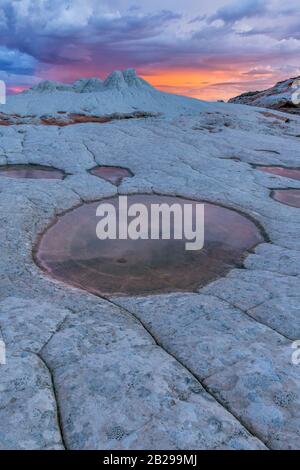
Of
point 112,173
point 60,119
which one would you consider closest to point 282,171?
point 112,173

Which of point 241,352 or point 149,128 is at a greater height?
point 149,128

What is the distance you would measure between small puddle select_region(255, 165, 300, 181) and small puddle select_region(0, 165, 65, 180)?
4856 mm

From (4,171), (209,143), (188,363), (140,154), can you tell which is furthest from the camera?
(209,143)

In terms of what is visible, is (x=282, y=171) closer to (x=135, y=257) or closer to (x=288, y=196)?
(x=288, y=196)

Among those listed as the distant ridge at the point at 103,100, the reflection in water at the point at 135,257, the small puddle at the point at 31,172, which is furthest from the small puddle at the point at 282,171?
the distant ridge at the point at 103,100

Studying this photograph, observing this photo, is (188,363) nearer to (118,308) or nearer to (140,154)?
(118,308)

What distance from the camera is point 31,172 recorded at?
8859 millimetres

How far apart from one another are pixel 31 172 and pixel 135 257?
183 inches

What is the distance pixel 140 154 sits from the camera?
10.1 m

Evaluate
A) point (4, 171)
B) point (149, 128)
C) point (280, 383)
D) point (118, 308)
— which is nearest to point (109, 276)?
point (118, 308)

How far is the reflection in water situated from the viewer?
4570 millimetres

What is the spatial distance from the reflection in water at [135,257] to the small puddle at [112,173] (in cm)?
189

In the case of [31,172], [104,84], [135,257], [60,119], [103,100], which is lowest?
[135,257]
